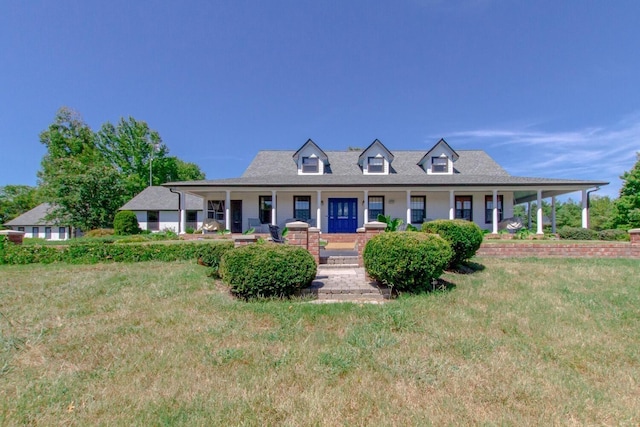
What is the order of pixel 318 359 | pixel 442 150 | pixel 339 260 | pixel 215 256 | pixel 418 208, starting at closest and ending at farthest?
pixel 318 359 → pixel 215 256 → pixel 339 260 → pixel 418 208 → pixel 442 150

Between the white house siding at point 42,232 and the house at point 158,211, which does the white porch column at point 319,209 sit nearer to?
the house at point 158,211

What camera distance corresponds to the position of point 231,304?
446 centimetres

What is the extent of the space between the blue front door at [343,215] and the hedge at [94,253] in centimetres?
953

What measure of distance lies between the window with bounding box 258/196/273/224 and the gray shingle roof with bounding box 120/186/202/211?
46.6 feet

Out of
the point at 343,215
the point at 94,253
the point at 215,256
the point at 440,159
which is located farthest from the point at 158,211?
the point at 440,159

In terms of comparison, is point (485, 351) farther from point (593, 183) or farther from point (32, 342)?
point (593, 183)

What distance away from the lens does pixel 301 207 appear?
17328mm

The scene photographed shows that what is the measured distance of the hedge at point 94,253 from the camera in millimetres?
8766

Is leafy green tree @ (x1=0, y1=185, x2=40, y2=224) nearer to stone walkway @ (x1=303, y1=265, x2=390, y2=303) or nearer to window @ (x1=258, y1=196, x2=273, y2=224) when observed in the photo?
window @ (x1=258, y1=196, x2=273, y2=224)

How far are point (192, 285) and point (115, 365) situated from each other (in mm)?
2764

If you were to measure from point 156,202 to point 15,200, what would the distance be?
100ft

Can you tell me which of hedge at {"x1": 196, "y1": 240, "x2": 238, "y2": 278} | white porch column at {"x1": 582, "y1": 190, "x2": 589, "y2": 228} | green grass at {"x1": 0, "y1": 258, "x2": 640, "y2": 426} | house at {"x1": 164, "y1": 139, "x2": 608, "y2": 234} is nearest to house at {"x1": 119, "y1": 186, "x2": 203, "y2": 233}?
house at {"x1": 164, "y1": 139, "x2": 608, "y2": 234}

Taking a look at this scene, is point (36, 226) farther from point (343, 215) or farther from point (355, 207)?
point (355, 207)

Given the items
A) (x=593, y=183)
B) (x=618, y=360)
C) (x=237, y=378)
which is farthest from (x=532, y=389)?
(x=593, y=183)
